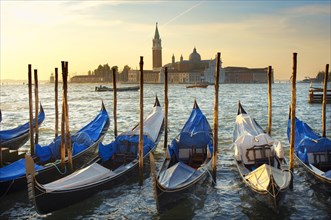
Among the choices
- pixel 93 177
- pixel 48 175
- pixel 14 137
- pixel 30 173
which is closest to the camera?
pixel 30 173

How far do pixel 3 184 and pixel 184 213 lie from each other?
3.95 meters

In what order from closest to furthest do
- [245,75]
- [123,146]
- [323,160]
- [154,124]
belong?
[323,160] → [123,146] → [154,124] → [245,75]

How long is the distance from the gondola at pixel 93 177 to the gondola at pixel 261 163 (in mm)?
2688

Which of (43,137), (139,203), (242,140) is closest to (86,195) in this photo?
(139,203)

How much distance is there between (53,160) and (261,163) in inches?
211

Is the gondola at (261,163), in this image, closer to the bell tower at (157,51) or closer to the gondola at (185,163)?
the gondola at (185,163)

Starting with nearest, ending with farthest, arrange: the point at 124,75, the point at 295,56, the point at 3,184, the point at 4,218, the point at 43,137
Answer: the point at 4,218
the point at 3,184
the point at 295,56
the point at 43,137
the point at 124,75

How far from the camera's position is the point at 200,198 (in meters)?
9.00

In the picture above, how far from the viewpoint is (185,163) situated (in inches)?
410

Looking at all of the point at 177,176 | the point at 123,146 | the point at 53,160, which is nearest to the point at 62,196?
the point at 177,176

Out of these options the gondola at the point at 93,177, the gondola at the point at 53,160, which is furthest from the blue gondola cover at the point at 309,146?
the gondola at the point at 53,160

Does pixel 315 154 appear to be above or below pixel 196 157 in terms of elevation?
above

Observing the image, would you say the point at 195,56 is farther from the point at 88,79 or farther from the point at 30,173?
the point at 30,173

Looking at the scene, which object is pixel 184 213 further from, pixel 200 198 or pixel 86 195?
pixel 86 195
